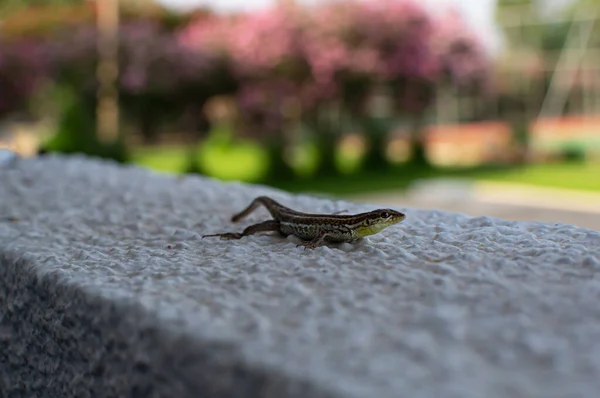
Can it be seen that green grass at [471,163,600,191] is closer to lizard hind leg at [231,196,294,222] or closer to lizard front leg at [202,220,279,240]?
lizard hind leg at [231,196,294,222]

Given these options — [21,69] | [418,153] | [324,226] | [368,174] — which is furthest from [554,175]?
[324,226]

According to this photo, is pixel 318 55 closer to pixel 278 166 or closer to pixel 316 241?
pixel 278 166

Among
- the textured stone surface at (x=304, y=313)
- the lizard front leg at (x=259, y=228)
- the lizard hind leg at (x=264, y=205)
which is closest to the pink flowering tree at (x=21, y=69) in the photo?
the lizard hind leg at (x=264, y=205)

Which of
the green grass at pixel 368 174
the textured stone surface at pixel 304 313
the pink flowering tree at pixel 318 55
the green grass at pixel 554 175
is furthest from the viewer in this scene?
the pink flowering tree at pixel 318 55

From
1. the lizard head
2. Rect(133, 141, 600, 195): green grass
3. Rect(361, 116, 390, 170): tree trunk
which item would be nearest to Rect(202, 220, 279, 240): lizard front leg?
the lizard head

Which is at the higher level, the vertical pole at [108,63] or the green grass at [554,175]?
the vertical pole at [108,63]

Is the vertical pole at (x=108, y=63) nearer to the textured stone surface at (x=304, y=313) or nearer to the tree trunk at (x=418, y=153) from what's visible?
the tree trunk at (x=418, y=153)
